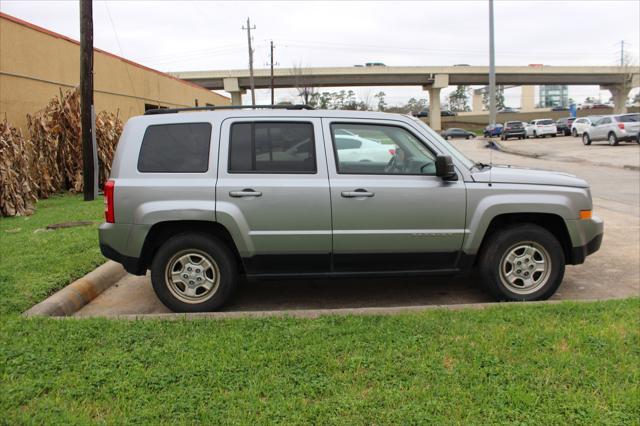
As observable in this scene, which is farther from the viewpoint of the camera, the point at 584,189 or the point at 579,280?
the point at 579,280

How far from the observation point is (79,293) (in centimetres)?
493

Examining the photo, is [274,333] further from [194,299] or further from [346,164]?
[346,164]

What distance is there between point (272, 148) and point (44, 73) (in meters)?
11.7

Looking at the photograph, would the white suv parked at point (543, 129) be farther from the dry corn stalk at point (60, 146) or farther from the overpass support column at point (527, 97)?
the overpass support column at point (527, 97)

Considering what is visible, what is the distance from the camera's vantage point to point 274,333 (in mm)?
3791

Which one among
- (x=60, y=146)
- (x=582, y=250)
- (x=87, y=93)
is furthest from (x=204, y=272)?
(x=60, y=146)

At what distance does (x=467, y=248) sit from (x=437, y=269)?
0.34 metres

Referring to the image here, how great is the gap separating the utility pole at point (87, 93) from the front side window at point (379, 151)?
844cm

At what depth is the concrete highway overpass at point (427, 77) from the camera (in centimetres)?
6462

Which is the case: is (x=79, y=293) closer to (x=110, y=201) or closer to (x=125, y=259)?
(x=125, y=259)

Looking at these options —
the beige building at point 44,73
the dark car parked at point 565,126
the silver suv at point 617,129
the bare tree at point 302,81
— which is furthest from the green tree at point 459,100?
the beige building at point 44,73

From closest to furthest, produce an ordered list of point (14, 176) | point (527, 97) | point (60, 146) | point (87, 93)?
1. point (14, 176)
2. point (87, 93)
3. point (60, 146)
4. point (527, 97)

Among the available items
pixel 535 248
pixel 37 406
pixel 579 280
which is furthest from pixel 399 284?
pixel 37 406

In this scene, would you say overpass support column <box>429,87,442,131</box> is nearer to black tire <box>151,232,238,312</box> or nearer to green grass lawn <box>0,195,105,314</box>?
green grass lawn <box>0,195,105,314</box>
